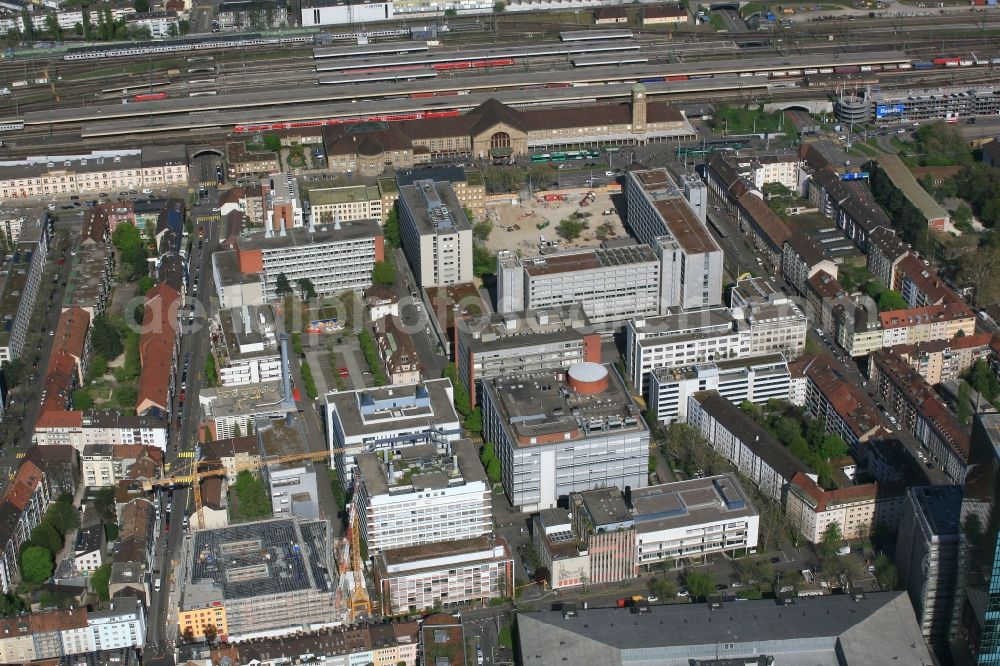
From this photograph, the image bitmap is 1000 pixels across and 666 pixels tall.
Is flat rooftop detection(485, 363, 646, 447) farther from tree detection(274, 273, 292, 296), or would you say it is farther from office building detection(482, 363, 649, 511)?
tree detection(274, 273, 292, 296)

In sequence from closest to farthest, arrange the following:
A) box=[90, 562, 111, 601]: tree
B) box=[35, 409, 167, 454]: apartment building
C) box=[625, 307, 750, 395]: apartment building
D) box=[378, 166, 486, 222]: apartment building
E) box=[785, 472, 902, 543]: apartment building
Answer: box=[90, 562, 111, 601]: tree
box=[785, 472, 902, 543]: apartment building
box=[35, 409, 167, 454]: apartment building
box=[625, 307, 750, 395]: apartment building
box=[378, 166, 486, 222]: apartment building

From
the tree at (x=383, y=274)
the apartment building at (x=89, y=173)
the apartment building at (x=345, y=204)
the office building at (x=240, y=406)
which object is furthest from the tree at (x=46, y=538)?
the apartment building at (x=89, y=173)

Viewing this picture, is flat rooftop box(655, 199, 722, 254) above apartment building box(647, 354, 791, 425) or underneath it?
above

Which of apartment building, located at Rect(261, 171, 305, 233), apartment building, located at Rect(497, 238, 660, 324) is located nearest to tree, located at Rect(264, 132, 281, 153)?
apartment building, located at Rect(261, 171, 305, 233)

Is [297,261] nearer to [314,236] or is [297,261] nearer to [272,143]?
[314,236]

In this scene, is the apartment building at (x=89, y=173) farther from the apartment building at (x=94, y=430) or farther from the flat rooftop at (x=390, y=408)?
the flat rooftop at (x=390, y=408)

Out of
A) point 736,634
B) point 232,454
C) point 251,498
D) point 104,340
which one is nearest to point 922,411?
point 736,634
